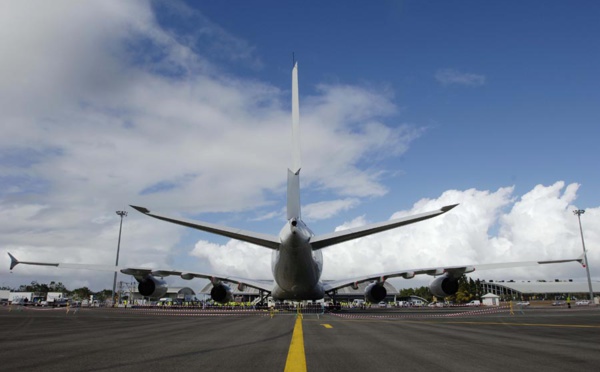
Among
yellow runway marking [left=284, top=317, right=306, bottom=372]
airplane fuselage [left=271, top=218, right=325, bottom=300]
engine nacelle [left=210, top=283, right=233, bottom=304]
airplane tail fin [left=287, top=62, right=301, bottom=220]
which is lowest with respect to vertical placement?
yellow runway marking [left=284, top=317, right=306, bottom=372]

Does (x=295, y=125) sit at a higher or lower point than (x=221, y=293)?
higher

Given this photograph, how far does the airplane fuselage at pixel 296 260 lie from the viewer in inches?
727

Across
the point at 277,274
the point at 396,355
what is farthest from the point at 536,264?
the point at 396,355

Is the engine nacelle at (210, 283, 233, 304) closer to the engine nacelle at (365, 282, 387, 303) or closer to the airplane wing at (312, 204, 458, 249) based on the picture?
the engine nacelle at (365, 282, 387, 303)

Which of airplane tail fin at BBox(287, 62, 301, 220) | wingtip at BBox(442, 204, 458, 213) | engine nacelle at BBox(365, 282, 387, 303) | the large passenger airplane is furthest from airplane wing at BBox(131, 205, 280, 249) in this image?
engine nacelle at BBox(365, 282, 387, 303)

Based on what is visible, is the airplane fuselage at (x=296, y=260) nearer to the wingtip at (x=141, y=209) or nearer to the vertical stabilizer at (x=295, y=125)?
the vertical stabilizer at (x=295, y=125)

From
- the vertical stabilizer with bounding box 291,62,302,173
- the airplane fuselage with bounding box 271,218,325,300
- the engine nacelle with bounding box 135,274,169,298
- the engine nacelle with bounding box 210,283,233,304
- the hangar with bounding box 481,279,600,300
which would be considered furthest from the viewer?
the hangar with bounding box 481,279,600,300

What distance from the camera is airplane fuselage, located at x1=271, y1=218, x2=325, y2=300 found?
727 inches

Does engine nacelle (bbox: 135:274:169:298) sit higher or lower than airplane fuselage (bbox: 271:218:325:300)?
lower

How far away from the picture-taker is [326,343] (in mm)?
8578

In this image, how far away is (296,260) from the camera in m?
20.9

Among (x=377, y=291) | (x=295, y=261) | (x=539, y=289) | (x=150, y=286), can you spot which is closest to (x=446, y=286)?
(x=377, y=291)

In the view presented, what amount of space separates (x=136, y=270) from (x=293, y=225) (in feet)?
43.4

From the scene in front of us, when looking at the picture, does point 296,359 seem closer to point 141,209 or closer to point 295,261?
point 141,209
